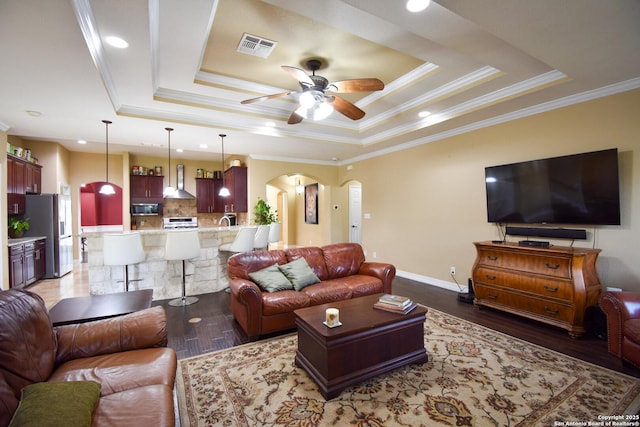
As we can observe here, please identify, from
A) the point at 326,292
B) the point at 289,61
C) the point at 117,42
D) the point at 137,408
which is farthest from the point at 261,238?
the point at 137,408

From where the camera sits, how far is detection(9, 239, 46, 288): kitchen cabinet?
15.2ft

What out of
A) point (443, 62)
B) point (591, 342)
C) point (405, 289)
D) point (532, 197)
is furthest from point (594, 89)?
point (405, 289)

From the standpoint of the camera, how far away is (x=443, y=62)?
3076 mm

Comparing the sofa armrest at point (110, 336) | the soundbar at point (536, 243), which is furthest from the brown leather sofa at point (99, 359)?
the soundbar at point (536, 243)

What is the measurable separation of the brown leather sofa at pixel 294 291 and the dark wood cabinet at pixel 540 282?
1303 millimetres

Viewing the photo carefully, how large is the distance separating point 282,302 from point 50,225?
5835mm

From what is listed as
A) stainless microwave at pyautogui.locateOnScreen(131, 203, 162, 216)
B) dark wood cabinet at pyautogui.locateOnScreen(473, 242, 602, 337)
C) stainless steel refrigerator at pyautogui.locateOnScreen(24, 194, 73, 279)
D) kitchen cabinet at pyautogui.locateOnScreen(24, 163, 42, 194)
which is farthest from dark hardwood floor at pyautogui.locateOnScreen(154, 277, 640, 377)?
stainless microwave at pyautogui.locateOnScreen(131, 203, 162, 216)

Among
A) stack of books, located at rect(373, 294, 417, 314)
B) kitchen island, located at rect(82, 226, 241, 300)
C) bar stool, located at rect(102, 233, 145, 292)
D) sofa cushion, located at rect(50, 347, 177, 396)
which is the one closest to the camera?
sofa cushion, located at rect(50, 347, 177, 396)

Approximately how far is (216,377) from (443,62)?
12.5ft

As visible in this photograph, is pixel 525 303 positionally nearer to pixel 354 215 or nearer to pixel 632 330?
pixel 632 330

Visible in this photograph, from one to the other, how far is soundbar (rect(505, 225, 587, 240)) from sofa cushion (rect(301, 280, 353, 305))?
8.14ft

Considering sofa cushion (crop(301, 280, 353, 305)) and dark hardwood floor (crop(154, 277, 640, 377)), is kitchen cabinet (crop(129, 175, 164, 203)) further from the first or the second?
sofa cushion (crop(301, 280, 353, 305))

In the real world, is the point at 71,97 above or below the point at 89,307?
above

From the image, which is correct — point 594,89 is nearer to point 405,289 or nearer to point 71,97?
point 405,289
